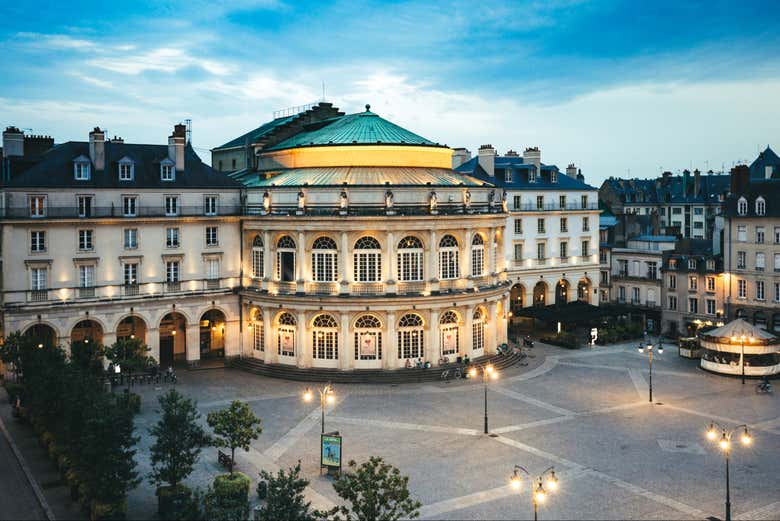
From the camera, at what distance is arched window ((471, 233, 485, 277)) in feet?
196

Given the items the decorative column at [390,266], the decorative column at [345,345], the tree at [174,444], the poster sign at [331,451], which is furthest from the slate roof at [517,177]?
the tree at [174,444]

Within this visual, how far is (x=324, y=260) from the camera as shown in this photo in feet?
186

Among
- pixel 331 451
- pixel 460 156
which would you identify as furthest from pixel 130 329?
pixel 460 156

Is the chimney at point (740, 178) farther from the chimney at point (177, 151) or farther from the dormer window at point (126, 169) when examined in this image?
the dormer window at point (126, 169)

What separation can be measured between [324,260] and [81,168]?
62.9 feet

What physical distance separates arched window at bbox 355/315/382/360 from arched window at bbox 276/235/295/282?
659 centimetres

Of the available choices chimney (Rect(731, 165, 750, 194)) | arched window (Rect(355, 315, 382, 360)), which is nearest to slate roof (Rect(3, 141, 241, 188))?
arched window (Rect(355, 315, 382, 360))

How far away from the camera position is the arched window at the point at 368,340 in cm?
5656

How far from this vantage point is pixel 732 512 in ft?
101

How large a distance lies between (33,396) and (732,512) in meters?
33.0

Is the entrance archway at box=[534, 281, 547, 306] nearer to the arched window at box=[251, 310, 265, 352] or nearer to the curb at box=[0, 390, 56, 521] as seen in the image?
the arched window at box=[251, 310, 265, 352]

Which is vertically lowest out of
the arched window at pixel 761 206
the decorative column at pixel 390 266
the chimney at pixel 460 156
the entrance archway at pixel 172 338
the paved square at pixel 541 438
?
the paved square at pixel 541 438

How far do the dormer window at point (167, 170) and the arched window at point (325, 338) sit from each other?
53.4 ft

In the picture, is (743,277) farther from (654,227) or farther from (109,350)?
(109,350)
